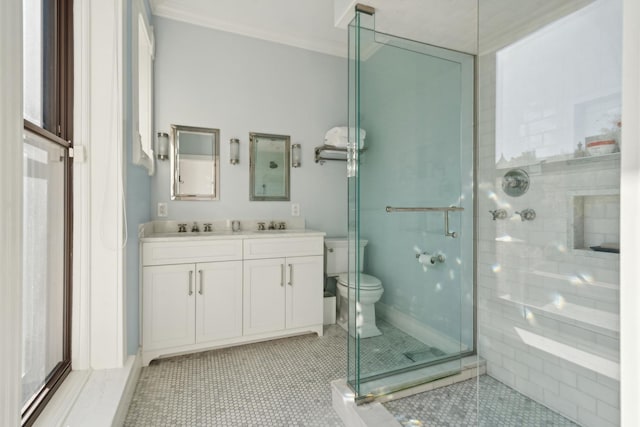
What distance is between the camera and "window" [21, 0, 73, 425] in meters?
1.07

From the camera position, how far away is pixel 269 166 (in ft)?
9.25

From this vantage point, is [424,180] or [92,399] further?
[424,180]

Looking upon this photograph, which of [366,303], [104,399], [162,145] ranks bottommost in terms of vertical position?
[104,399]

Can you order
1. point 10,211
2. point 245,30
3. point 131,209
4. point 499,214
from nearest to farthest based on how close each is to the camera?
point 10,211 → point 499,214 → point 131,209 → point 245,30

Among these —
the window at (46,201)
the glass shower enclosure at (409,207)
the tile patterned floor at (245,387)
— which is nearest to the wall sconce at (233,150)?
the window at (46,201)

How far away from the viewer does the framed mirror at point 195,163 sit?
8.21 ft

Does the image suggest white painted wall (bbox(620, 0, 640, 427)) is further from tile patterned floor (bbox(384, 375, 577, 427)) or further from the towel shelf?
the towel shelf

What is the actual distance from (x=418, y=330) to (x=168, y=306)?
5.50 feet

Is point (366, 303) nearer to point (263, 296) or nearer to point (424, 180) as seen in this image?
point (424, 180)

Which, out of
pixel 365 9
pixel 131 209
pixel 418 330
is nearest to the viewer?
pixel 365 9

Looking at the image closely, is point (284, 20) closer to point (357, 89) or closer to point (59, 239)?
point (357, 89)

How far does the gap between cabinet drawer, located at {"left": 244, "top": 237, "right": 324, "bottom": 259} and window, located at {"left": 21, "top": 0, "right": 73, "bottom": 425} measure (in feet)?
3.62

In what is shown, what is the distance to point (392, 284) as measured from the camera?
77.5 inches

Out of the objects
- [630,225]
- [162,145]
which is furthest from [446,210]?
[162,145]
